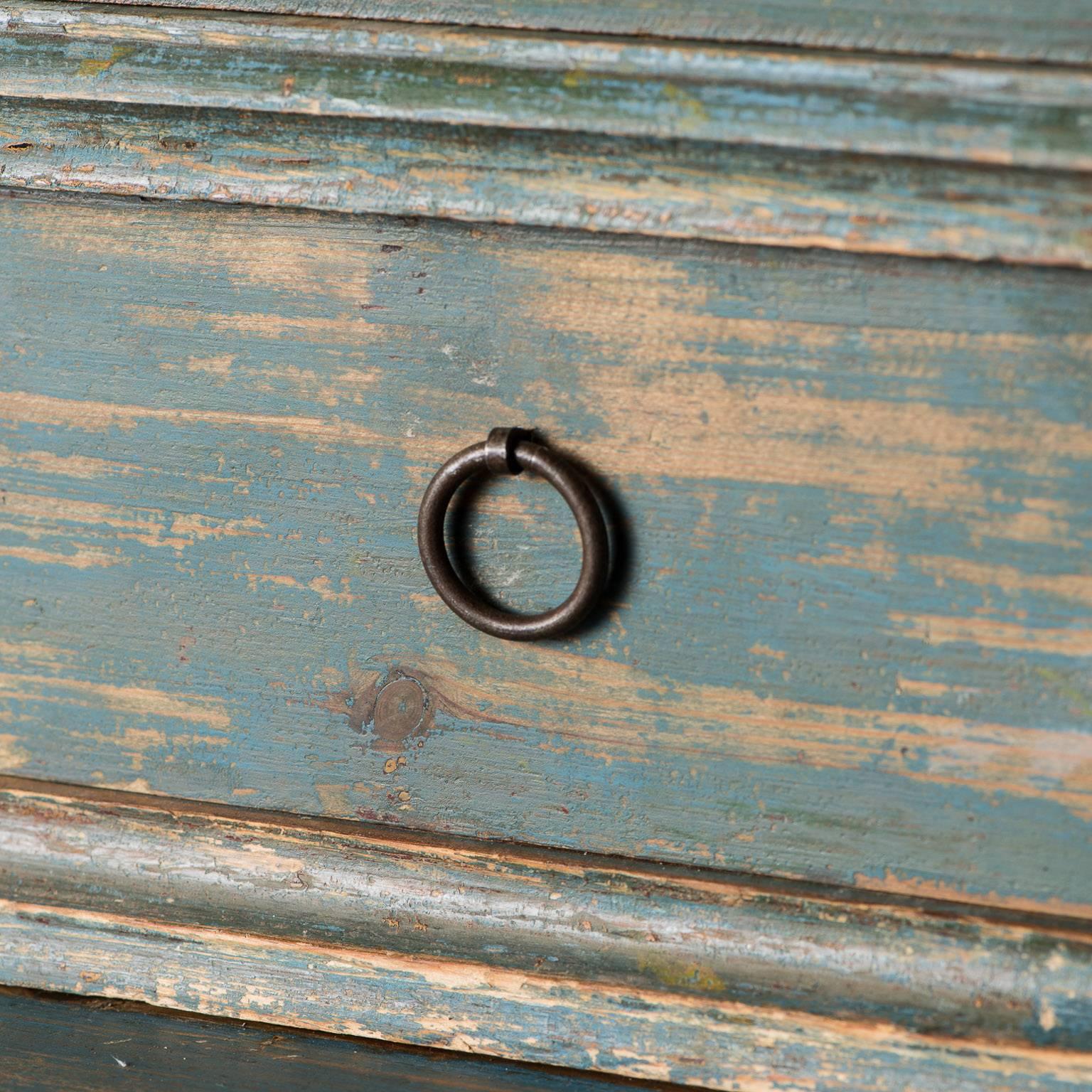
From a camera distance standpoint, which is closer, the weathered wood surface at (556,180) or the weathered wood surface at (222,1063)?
the weathered wood surface at (556,180)

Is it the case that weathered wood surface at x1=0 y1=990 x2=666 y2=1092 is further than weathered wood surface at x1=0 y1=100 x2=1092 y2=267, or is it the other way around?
weathered wood surface at x1=0 y1=990 x2=666 y2=1092

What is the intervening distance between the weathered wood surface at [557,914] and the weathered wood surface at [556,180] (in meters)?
0.27

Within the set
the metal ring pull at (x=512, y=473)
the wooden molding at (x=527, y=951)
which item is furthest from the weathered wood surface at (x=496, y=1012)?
the metal ring pull at (x=512, y=473)

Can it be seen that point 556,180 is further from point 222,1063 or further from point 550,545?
point 222,1063

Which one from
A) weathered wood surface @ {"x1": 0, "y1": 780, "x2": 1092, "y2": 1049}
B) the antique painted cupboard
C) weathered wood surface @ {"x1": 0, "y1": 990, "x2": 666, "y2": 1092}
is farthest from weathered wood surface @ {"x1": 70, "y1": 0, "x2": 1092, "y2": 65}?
weathered wood surface @ {"x1": 0, "y1": 990, "x2": 666, "y2": 1092}

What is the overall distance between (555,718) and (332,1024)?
0.61ft

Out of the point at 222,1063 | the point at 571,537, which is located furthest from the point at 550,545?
the point at 222,1063

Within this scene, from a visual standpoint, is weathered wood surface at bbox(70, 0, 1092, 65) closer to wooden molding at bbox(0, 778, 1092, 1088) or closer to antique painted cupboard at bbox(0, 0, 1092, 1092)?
antique painted cupboard at bbox(0, 0, 1092, 1092)

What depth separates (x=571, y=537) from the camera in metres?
0.49

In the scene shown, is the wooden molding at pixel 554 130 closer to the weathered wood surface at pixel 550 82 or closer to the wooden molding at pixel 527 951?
the weathered wood surface at pixel 550 82

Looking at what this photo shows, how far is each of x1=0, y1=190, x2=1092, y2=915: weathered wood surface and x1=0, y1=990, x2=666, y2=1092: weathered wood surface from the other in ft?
0.35

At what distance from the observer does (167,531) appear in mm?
526

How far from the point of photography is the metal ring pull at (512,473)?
45 cm

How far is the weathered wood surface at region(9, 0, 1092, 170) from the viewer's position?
1.29 ft
